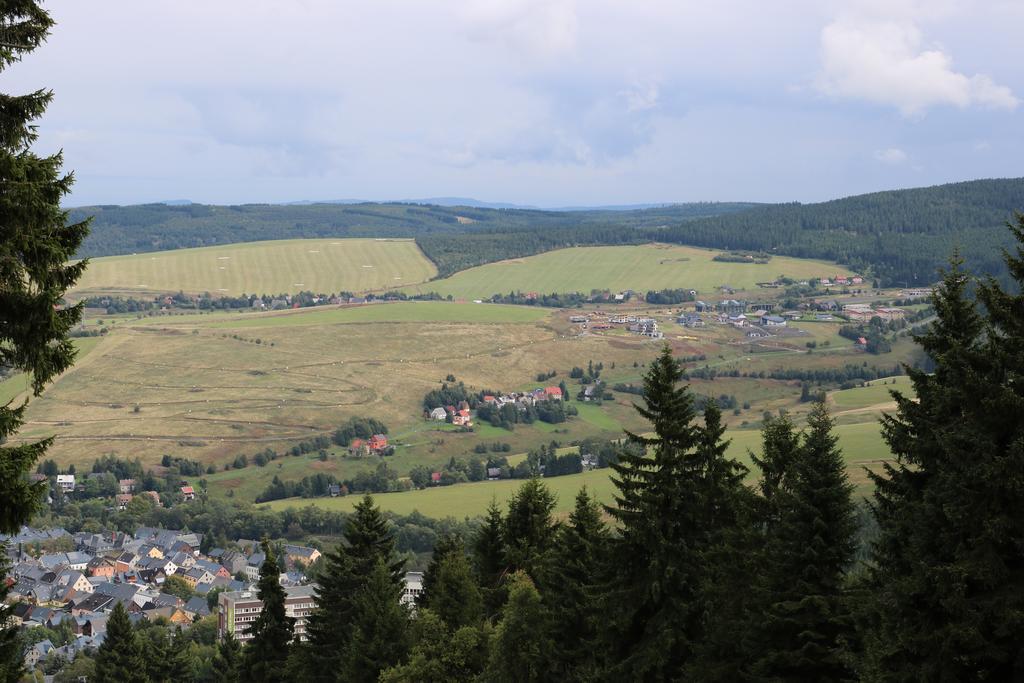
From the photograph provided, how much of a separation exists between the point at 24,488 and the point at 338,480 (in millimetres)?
116411

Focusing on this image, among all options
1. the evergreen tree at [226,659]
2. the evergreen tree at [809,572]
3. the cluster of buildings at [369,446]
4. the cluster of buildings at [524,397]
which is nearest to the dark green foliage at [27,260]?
the evergreen tree at [809,572]

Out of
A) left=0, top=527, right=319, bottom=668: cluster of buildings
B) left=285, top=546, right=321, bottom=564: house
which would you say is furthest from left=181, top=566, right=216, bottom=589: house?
left=285, top=546, right=321, bottom=564: house

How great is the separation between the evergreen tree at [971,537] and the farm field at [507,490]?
5979 cm

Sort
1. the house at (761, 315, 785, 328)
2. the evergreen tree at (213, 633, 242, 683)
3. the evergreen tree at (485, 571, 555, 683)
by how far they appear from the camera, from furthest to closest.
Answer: the house at (761, 315, 785, 328) < the evergreen tree at (213, 633, 242, 683) < the evergreen tree at (485, 571, 555, 683)

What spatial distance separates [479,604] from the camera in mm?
35688

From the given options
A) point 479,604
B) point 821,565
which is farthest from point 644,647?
point 479,604

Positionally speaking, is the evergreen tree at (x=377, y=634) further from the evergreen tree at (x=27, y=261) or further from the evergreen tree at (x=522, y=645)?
the evergreen tree at (x=27, y=261)

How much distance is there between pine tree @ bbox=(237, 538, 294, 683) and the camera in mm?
39000

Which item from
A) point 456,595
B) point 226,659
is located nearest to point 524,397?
point 226,659

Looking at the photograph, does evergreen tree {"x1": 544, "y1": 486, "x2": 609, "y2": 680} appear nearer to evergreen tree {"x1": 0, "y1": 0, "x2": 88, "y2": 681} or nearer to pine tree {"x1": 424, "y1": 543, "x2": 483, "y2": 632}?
pine tree {"x1": 424, "y1": 543, "x2": 483, "y2": 632}

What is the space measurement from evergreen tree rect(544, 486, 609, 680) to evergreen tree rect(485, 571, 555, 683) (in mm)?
332

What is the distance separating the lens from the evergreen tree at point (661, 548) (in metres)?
23.6

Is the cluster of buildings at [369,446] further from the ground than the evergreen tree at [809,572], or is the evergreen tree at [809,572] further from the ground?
the evergreen tree at [809,572]

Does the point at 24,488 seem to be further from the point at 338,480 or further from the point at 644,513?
the point at 338,480
